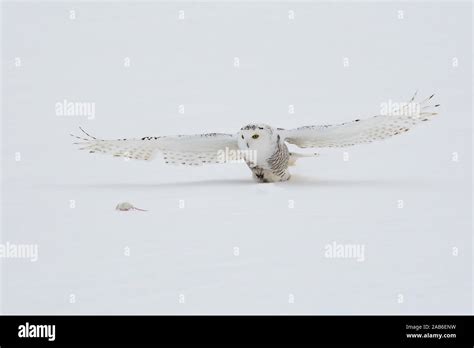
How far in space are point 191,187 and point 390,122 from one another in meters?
2.94

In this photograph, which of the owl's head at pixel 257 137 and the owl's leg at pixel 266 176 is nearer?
the owl's head at pixel 257 137

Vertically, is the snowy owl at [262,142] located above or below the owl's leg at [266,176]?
above

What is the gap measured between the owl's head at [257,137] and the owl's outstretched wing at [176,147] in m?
0.29

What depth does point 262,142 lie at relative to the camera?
9.35m

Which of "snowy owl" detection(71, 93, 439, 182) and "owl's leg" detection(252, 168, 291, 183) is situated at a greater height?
"snowy owl" detection(71, 93, 439, 182)

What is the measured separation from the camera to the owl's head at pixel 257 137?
9312mm

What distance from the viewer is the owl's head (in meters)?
9.31

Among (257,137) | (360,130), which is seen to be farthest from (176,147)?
(360,130)

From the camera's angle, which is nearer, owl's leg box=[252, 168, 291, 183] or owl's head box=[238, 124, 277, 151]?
owl's head box=[238, 124, 277, 151]

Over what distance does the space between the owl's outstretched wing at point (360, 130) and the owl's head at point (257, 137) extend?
1.10ft

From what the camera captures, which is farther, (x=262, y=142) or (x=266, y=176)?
(x=266, y=176)

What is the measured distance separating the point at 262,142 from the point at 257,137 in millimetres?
97

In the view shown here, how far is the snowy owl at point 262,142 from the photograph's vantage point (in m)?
9.37

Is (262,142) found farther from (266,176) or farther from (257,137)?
(266,176)
